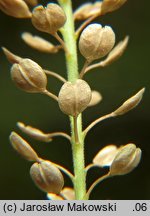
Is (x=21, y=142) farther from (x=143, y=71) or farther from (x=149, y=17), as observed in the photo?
(x=149, y=17)

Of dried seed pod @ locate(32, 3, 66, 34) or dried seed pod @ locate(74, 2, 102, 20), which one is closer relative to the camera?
dried seed pod @ locate(32, 3, 66, 34)

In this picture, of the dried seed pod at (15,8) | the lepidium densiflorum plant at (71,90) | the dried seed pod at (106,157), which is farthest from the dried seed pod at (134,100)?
the dried seed pod at (15,8)

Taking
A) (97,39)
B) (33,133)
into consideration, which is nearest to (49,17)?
(97,39)

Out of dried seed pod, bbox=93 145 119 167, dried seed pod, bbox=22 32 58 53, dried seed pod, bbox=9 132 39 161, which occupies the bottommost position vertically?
dried seed pod, bbox=9 132 39 161

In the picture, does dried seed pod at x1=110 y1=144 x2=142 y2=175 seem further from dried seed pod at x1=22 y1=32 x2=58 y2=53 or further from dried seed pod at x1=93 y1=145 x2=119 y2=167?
dried seed pod at x1=22 y1=32 x2=58 y2=53

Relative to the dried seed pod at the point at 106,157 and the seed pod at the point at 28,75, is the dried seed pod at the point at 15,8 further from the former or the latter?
the dried seed pod at the point at 106,157

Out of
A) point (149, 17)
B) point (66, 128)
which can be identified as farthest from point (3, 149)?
point (149, 17)

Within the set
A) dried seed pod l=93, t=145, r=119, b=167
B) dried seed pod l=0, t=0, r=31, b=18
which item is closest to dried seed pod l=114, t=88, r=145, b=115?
dried seed pod l=93, t=145, r=119, b=167

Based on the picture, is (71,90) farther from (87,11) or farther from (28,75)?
(87,11)
